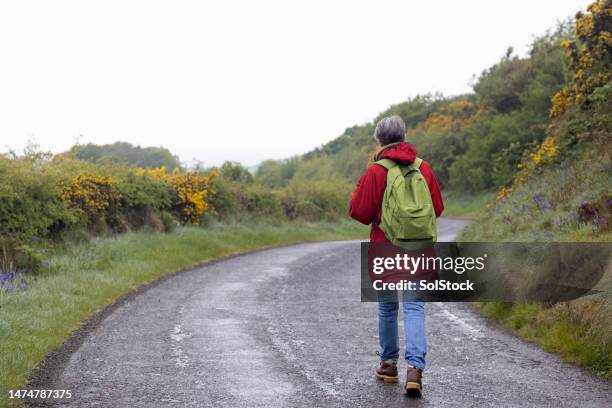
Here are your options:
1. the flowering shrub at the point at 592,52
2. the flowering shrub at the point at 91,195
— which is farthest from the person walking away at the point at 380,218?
the flowering shrub at the point at 91,195

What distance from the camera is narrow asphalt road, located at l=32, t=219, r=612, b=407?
18.7 ft

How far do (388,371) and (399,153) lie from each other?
1880 mm

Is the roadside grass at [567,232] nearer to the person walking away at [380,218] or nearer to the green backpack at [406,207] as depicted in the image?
the person walking away at [380,218]

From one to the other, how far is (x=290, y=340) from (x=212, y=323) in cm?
153

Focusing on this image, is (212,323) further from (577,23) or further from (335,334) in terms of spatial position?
(577,23)

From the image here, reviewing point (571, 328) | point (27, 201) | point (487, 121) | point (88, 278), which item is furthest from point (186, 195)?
point (487, 121)

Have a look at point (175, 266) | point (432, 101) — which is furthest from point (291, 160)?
point (175, 266)

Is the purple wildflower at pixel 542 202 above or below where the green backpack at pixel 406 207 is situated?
below

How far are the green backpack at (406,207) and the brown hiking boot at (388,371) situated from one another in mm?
1105

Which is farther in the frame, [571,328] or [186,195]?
[186,195]

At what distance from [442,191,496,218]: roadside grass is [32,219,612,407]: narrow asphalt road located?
1540 inches

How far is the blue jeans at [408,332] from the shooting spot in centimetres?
586

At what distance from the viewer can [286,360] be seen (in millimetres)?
7035

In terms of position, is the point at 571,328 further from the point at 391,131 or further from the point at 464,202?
the point at 464,202
